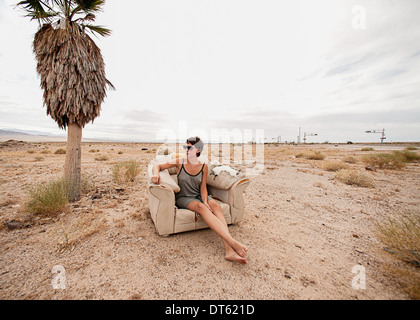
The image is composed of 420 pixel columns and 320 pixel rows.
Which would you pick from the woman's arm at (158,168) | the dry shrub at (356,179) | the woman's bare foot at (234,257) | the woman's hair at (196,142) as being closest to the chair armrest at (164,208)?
the woman's arm at (158,168)

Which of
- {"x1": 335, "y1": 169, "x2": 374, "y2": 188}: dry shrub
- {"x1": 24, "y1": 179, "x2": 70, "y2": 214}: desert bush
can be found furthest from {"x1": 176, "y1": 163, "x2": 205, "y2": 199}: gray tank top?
{"x1": 335, "y1": 169, "x2": 374, "y2": 188}: dry shrub

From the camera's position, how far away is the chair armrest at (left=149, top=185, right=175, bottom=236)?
8.52ft

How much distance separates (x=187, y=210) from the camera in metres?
2.85

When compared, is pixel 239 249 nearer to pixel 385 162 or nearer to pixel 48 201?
pixel 48 201

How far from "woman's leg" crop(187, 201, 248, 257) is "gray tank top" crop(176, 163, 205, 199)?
279 mm

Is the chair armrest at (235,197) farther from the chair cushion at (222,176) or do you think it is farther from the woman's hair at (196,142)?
the woman's hair at (196,142)

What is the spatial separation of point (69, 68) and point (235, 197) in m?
4.64

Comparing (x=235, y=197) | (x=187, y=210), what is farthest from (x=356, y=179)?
(x=187, y=210)

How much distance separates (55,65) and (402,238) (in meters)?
7.05

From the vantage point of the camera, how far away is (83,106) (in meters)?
4.11

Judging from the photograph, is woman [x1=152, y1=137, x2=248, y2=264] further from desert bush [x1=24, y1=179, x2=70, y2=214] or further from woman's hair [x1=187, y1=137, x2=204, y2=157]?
desert bush [x1=24, y1=179, x2=70, y2=214]

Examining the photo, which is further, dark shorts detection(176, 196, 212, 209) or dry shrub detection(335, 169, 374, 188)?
dry shrub detection(335, 169, 374, 188)

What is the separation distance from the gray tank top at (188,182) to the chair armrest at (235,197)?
55 cm
